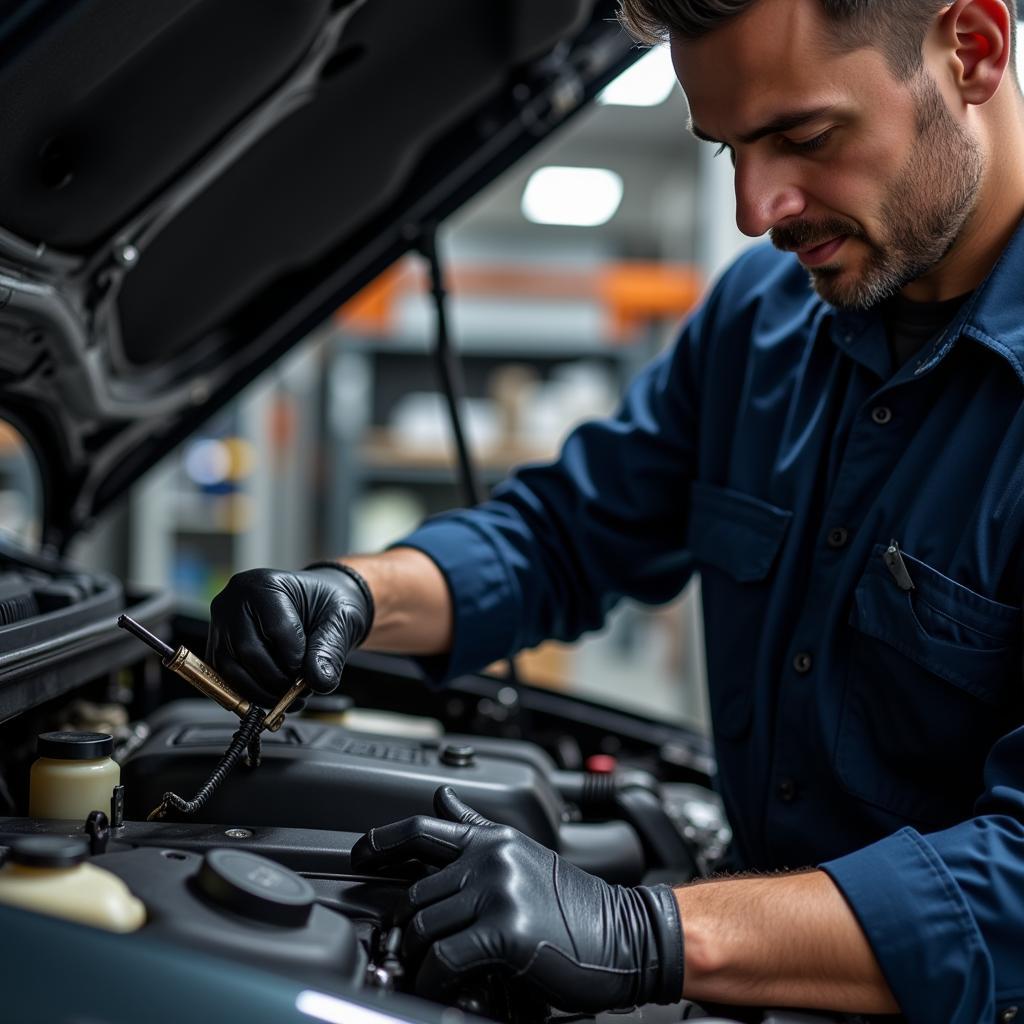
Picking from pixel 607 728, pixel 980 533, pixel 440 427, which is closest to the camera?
pixel 980 533

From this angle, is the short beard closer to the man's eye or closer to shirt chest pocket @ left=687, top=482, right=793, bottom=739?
the man's eye

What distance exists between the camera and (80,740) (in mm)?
875

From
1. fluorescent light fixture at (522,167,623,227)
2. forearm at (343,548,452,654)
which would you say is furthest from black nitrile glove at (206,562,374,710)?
fluorescent light fixture at (522,167,623,227)

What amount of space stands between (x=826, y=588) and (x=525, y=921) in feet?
1.61

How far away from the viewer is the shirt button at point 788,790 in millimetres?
1069

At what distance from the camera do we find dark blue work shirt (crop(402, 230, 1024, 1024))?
0.79 meters

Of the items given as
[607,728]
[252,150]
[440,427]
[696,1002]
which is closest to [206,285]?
[252,150]

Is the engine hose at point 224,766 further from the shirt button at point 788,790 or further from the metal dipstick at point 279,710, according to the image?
the shirt button at point 788,790

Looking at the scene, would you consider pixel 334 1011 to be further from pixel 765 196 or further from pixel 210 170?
pixel 210 170

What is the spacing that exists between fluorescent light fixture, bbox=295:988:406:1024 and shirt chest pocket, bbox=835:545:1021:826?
578mm

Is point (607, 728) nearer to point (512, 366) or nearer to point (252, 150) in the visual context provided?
point (252, 150)

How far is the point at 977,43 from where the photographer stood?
980 mm

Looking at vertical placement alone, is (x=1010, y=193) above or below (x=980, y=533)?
above

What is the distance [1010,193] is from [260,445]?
4070mm
